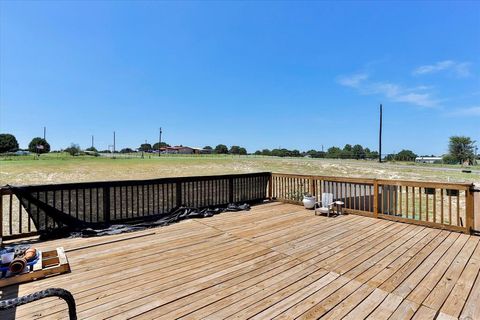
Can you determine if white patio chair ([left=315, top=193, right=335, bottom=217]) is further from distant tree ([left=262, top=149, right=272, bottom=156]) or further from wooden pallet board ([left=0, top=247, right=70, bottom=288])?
distant tree ([left=262, top=149, right=272, bottom=156])

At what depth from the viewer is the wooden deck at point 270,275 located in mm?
Answer: 1971

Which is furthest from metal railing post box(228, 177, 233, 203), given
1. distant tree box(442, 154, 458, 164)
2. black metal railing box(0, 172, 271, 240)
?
distant tree box(442, 154, 458, 164)

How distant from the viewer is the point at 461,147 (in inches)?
1580

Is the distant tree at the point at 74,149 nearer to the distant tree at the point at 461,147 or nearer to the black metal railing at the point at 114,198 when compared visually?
the black metal railing at the point at 114,198

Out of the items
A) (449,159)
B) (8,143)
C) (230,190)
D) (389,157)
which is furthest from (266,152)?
(8,143)

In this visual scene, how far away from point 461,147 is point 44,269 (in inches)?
2163

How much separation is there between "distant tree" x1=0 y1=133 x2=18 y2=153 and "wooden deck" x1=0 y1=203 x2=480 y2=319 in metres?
79.4

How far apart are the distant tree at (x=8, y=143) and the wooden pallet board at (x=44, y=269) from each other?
78884mm

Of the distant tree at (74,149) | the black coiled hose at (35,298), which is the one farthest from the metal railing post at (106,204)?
the distant tree at (74,149)

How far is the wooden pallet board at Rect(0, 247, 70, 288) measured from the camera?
2387 mm

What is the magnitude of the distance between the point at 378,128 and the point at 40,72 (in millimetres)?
31474

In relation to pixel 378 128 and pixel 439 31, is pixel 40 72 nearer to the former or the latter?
pixel 439 31

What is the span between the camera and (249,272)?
8.68ft

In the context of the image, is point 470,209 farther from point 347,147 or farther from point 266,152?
point 347,147
